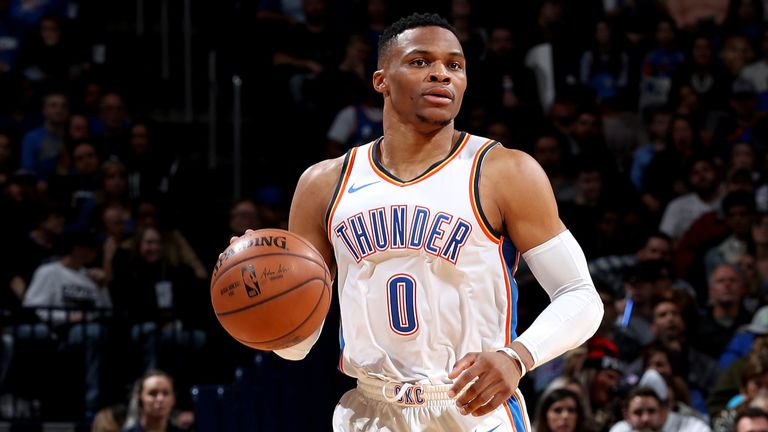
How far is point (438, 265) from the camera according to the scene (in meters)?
3.85

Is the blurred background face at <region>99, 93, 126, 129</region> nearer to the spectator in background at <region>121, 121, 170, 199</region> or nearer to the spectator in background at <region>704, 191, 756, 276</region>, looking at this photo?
the spectator in background at <region>121, 121, 170, 199</region>

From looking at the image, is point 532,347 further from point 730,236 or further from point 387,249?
point 730,236

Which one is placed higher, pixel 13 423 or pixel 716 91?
pixel 716 91

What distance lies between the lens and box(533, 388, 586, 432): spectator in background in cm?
741

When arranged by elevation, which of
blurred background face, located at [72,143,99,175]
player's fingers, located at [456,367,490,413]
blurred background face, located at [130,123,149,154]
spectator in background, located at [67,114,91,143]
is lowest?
player's fingers, located at [456,367,490,413]

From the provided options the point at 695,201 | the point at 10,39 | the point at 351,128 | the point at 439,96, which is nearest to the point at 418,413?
the point at 439,96

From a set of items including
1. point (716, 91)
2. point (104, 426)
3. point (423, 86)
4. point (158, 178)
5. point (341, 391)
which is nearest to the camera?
point (423, 86)

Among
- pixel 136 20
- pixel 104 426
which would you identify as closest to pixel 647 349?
pixel 104 426

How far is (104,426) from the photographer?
788 cm

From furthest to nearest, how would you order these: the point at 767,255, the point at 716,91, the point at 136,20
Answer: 1. the point at 136,20
2. the point at 716,91
3. the point at 767,255

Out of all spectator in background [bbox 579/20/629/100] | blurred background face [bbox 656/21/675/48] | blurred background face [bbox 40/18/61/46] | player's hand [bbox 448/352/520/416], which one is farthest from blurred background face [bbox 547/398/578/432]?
blurred background face [bbox 40/18/61/46]

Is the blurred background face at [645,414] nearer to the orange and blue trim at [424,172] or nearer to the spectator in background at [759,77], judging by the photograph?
the orange and blue trim at [424,172]

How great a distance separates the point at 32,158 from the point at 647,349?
5.49m

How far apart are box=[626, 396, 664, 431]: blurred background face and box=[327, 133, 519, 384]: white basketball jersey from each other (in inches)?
141
